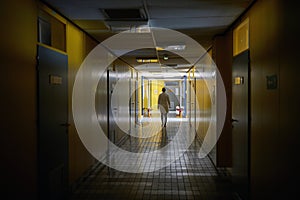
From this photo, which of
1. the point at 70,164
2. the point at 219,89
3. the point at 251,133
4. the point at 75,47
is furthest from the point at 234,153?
the point at 75,47

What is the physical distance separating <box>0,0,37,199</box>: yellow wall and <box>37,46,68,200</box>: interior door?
0.13 m

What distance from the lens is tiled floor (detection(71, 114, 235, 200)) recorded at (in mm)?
4156

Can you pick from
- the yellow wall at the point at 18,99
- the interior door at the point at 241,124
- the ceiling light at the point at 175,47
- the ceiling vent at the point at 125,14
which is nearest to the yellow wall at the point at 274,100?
the interior door at the point at 241,124

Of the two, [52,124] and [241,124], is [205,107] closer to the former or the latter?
[241,124]

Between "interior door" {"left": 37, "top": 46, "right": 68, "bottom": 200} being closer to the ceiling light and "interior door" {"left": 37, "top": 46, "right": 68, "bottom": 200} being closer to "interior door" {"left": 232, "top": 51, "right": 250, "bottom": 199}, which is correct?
"interior door" {"left": 232, "top": 51, "right": 250, "bottom": 199}

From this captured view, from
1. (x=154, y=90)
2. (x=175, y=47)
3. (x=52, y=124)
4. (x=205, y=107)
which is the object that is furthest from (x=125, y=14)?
(x=154, y=90)

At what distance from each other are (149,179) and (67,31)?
2.60 metres

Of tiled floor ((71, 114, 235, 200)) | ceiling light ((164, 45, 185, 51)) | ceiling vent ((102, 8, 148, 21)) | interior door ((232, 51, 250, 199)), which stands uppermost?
ceiling vent ((102, 8, 148, 21))

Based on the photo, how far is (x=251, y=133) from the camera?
344 cm

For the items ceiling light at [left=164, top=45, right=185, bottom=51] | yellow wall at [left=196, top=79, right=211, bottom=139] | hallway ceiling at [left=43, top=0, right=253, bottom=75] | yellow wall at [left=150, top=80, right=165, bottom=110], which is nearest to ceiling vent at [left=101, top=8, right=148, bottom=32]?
hallway ceiling at [left=43, top=0, right=253, bottom=75]

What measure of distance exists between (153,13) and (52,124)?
184 centimetres

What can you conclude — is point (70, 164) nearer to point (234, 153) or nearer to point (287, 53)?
point (234, 153)

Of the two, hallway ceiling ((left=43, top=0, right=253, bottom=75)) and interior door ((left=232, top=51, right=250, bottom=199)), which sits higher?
hallway ceiling ((left=43, top=0, right=253, bottom=75))

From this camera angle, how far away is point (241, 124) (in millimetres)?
3850
